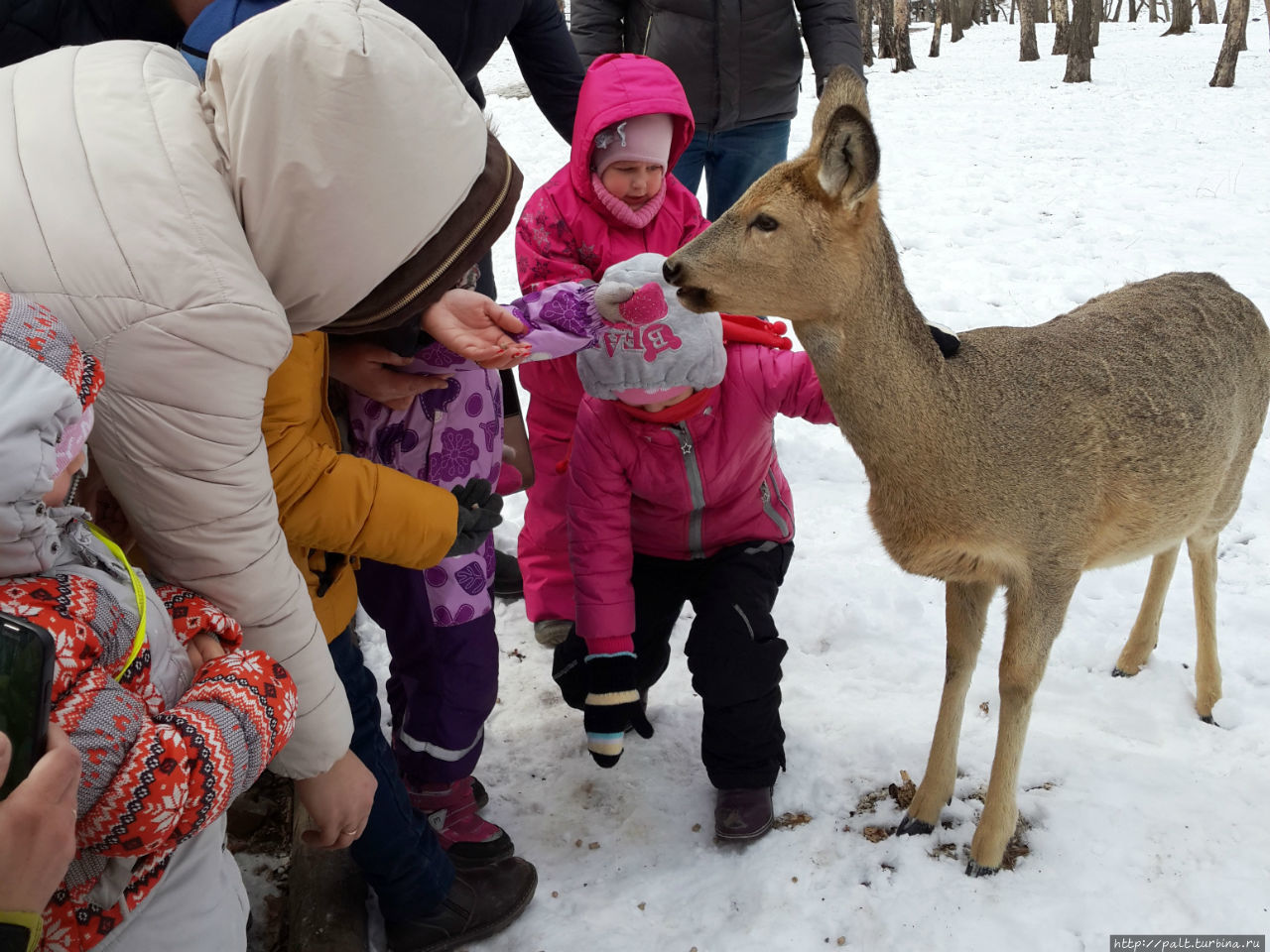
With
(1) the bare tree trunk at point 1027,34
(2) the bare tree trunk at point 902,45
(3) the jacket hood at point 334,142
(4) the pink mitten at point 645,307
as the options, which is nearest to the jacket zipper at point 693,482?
(4) the pink mitten at point 645,307

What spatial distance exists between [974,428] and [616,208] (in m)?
1.53

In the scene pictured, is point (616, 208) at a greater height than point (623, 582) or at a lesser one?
greater

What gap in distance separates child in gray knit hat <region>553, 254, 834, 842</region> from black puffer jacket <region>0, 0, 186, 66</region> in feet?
4.69

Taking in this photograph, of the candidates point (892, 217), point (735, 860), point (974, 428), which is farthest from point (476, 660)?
point (892, 217)

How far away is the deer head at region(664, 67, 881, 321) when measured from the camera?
2482mm

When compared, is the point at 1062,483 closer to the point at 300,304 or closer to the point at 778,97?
the point at 300,304

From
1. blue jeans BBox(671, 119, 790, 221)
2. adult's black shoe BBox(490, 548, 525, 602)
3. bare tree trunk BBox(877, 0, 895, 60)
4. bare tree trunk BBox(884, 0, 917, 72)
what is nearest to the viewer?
adult's black shoe BBox(490, 548, 525, 602)

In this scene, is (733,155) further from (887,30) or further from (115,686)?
(887,30)

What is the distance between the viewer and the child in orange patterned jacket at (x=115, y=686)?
1346 mm

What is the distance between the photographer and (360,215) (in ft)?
5.57

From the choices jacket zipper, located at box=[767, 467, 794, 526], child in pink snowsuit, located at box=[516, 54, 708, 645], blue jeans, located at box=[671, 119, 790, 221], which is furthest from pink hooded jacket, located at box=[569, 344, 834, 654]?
blue jeans, located at box=[671, 119, 790, 221]

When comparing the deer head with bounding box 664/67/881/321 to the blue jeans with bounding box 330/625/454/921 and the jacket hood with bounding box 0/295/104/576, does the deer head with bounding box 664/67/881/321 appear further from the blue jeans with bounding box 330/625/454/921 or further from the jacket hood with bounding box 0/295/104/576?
the jacket hood with bounding box 0/295/104/576

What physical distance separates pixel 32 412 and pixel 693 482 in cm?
192

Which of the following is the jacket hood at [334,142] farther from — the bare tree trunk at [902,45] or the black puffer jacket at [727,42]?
the bare tree trunk at [902,45]
